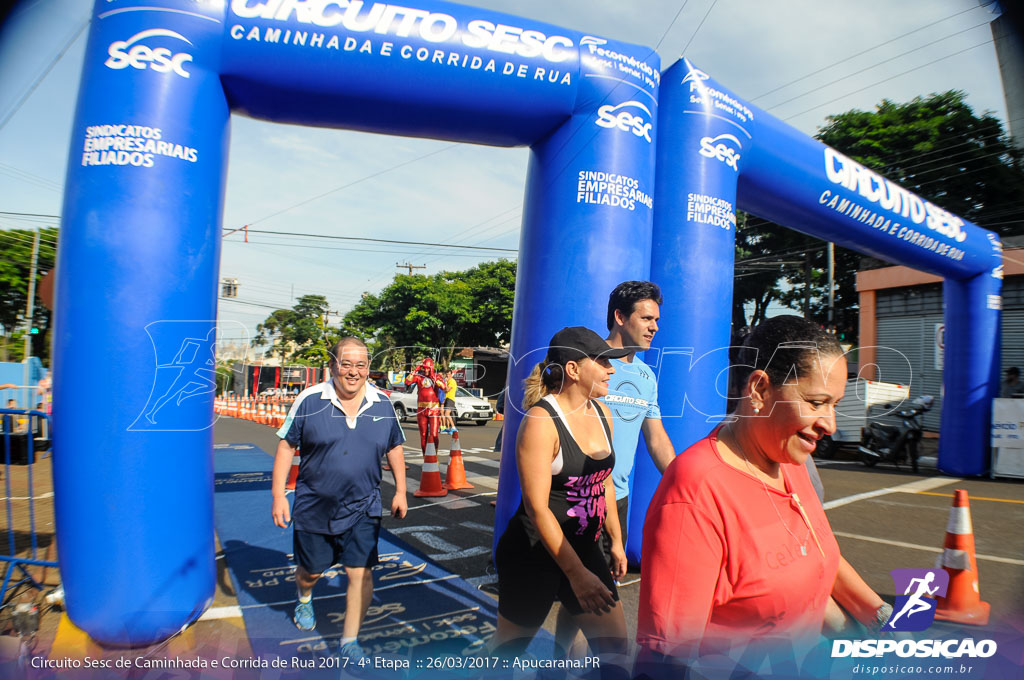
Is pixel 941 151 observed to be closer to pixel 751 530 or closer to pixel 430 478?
pixel 751 530

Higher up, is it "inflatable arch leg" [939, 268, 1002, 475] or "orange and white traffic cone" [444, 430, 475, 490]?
"inflatable arch leg" [939, 268, 1002, 475]

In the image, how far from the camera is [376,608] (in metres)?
3.78

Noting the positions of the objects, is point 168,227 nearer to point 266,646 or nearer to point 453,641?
point 266,646

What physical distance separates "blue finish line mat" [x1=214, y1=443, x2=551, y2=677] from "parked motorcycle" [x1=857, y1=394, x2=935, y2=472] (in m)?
9.42

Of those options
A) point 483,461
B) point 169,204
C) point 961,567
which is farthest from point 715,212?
point 483,461

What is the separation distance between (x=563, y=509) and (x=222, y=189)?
281 centimetres

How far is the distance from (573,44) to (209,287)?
3.00m

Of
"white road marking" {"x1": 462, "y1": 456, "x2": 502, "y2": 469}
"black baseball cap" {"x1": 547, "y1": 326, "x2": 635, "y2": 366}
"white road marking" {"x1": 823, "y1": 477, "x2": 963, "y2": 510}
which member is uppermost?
"black baseball cap" {"x1": 547, "y1": 326, "x2": 635, "y2": 366}

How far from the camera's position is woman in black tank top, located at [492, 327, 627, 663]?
2.24 metres

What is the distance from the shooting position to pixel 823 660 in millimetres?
1795

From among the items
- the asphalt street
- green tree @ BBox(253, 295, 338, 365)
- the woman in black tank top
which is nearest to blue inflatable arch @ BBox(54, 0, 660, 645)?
green tree @ BBox(253, 295, 338, 365)

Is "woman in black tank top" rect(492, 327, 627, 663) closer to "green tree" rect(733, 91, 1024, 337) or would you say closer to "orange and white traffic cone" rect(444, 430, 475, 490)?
"green tree" rect(733, 91, 1024, 337)

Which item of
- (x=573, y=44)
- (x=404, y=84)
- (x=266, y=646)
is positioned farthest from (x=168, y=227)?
(x=573, y=44)

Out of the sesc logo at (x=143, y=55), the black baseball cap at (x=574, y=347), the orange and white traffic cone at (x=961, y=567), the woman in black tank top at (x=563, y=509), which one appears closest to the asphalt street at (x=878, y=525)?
the orange and white traffic cone at (x=961, y=567)
